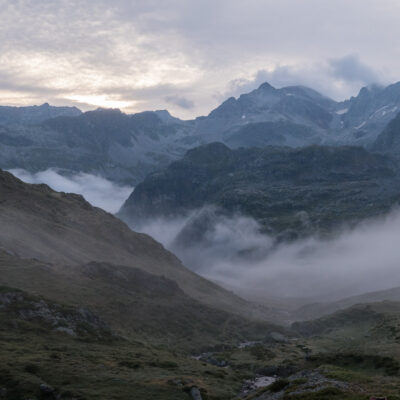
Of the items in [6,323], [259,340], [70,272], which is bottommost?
[259,340]

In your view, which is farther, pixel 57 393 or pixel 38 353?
pixel 38 353

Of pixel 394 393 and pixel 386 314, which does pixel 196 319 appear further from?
pixel 394 393

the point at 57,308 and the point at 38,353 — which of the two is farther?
the point at 57,308

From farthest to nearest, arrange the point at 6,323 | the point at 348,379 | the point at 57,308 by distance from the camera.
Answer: the point at 57,308, the point at 6,323, the point at 348,379

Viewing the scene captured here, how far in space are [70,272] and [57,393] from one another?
135 meters

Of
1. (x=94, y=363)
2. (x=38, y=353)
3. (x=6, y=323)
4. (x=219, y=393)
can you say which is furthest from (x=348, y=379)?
(x=6, y=323)

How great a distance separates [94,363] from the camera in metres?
81.6

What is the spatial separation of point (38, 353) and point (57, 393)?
21.8m

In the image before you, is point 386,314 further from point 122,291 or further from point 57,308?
point 57,308

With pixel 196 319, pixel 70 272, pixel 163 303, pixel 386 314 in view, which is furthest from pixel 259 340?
pixel 70 272

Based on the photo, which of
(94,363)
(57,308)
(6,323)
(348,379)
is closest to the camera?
(348,379)

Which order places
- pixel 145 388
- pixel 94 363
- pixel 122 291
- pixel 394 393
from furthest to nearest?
1. pixel 122 291
2. pixel 94 363
3. pixel 145 388
4. pixel 394 393

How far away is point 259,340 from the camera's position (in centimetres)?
17950

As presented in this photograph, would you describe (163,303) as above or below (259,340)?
above
